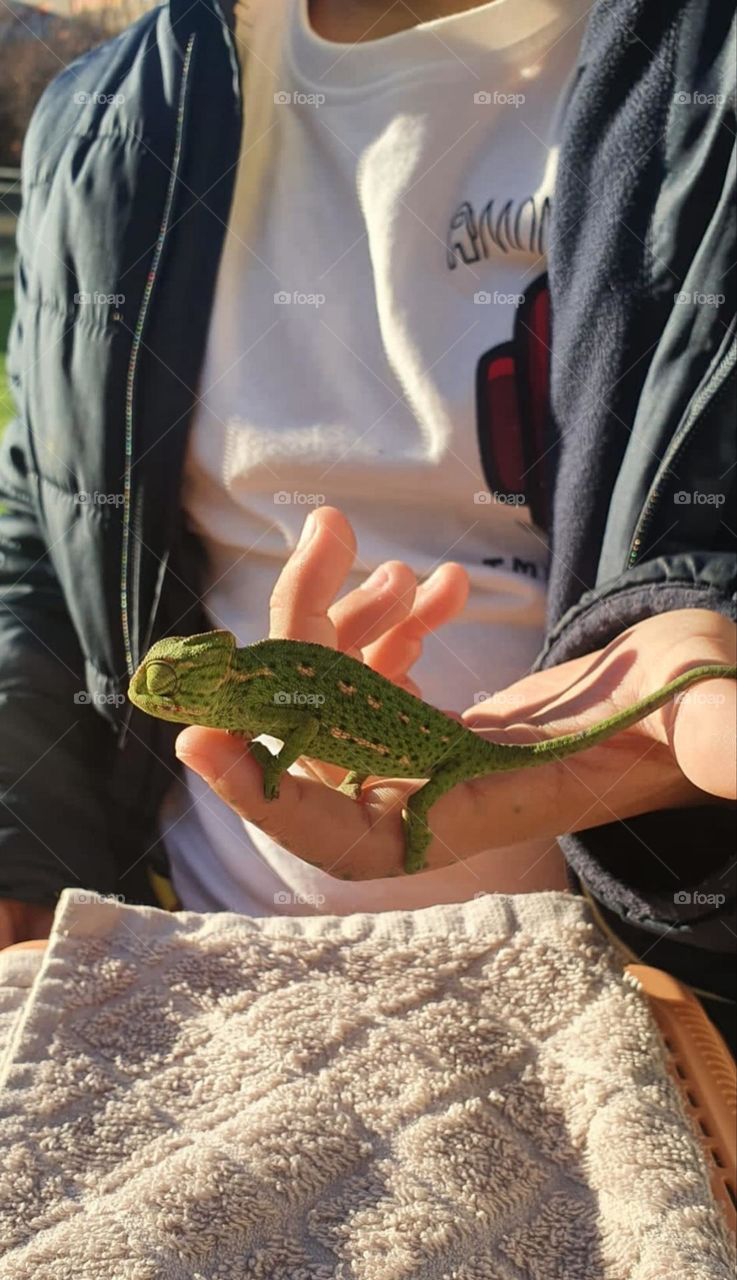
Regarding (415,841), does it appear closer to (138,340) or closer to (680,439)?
(680,439)

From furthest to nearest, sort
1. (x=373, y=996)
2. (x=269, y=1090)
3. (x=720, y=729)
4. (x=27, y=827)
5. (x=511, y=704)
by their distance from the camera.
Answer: (x=27, y=827)
(x=511, y=704)
(x=373, y=996)
(x=269, y=1090)
(x=720, y=729)

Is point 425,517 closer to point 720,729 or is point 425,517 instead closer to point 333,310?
point 333,310

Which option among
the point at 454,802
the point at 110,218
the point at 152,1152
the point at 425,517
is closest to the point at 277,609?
the point at 454,802

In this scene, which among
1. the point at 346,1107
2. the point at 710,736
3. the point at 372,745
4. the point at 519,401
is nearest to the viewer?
the point at 710,736

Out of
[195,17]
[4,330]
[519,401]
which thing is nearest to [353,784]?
[519,401]

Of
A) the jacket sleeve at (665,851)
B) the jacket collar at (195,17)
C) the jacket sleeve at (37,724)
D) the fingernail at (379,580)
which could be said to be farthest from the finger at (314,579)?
the jacket collar at (195,17)
